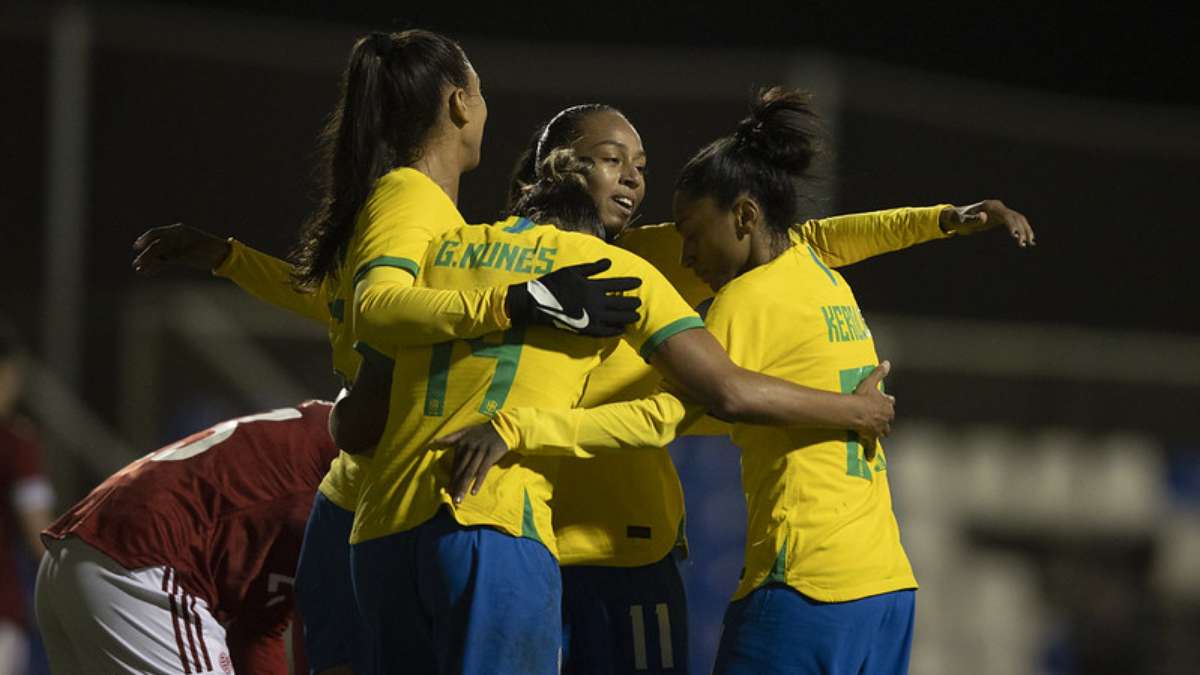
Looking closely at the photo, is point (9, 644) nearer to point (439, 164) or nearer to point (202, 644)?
point (202, 644)

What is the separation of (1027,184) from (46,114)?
4915 millimetres

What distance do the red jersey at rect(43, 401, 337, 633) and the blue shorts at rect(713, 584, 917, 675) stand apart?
1.15 meters

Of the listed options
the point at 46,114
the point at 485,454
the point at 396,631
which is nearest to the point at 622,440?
the point at 485,454

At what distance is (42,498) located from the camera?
6977mm

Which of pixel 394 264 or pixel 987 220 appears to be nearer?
pixel 394 264

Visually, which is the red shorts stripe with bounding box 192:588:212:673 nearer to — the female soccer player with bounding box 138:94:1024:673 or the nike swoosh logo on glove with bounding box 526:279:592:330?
the female soccer player with bounding box 138:94:1024:673

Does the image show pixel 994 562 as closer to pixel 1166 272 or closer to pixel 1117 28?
pixel 1166 272

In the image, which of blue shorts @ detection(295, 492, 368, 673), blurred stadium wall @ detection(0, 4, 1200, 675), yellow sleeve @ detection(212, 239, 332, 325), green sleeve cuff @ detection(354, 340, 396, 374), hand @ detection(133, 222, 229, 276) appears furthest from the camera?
blurred stadium wall @ detection(0, 4, 1200, 675)

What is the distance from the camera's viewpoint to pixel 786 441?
10.9 feet

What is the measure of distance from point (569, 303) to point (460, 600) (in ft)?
1.83

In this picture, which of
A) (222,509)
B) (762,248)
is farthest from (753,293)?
(222,509)

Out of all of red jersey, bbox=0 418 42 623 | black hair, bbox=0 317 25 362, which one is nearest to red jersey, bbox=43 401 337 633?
red jersey, bbox=0 418 42 623

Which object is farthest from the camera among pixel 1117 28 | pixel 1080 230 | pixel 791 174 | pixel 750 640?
pixel 1117 28

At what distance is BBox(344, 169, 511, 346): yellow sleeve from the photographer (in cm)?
299
